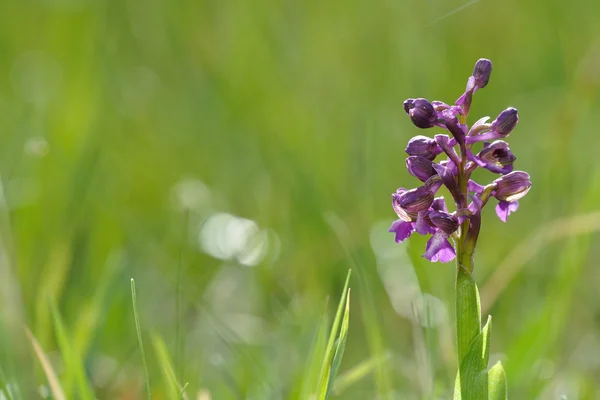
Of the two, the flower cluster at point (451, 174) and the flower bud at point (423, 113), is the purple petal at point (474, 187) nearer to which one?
Result: the flower cluster at point (451, 174)

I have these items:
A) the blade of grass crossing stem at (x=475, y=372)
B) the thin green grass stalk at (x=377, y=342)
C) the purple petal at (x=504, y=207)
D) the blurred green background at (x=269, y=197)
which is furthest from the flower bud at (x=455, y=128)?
the thin green grass stalk at (x=377, y=342)

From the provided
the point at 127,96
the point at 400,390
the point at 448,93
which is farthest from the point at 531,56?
the point at 400,390

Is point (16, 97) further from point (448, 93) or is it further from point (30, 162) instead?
point (448, 93)

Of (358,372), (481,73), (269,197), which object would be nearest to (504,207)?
(481,73)

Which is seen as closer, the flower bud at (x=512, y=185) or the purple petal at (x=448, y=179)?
the purple petal at (x=448, y=179)

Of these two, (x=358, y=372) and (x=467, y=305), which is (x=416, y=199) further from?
(x=358, y=372)
